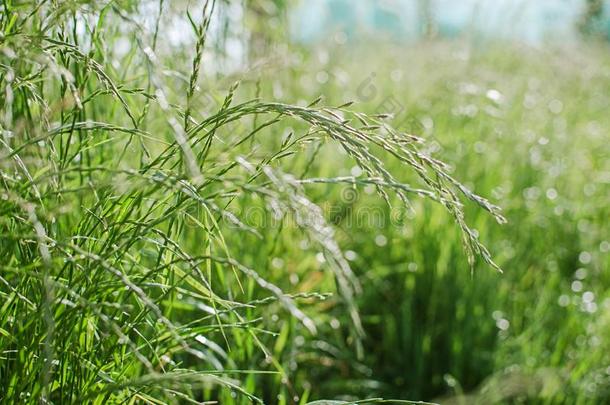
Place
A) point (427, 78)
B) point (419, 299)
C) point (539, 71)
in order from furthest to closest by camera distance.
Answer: point (539, 71) < point (427, 78) < point (419, 299)

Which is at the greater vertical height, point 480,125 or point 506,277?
point 480,125

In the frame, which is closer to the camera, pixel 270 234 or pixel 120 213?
pixel 120 213

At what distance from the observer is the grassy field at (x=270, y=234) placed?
1061 millimetres

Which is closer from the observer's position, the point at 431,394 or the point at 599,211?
the point at 431,394

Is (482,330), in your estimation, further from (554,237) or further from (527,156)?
(527,156)

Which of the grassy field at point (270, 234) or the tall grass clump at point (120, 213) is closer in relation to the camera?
the tall grass clump at point (120, 213)

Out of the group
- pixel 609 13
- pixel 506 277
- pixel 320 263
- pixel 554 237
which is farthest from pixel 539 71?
pixel 320 263

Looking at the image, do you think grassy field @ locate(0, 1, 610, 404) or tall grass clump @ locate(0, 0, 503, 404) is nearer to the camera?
tall grass clump @ locate(0, 0, 503, 404)

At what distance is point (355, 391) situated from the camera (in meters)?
2.16

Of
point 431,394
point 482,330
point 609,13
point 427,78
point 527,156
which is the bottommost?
point 431,394

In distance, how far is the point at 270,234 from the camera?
2.24 metres

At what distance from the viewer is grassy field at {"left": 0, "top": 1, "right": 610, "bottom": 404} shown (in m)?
1.06

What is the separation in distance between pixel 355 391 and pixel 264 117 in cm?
100

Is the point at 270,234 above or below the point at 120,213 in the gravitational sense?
below
